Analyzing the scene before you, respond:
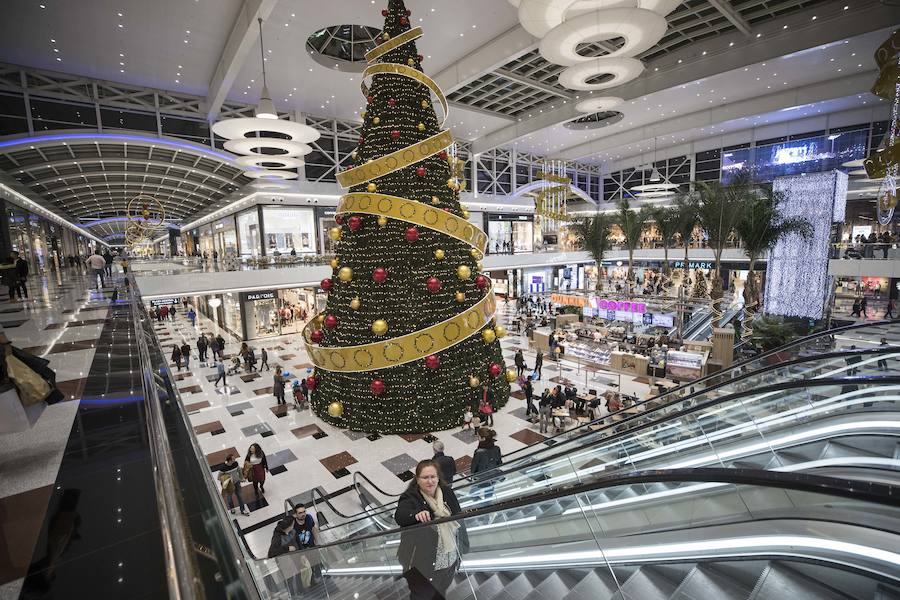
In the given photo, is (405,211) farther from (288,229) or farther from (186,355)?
(288,229)

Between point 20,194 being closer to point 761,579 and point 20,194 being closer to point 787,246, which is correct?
point 761,579

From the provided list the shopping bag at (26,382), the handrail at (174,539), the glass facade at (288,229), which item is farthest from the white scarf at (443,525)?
the glass facade at (288,229)

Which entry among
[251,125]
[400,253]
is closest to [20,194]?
[251,125]

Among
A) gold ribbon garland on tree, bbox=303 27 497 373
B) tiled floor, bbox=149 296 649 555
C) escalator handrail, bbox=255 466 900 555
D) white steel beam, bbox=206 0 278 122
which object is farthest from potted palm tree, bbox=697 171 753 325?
white steel beam, bbox=206 0 278 122

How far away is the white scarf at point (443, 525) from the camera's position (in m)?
2.77

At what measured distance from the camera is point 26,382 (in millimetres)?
2615

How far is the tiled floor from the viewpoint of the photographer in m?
6.90

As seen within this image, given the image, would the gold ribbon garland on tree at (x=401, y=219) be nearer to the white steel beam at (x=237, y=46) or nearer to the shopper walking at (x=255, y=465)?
the shopper walking at (x=255, y=465)

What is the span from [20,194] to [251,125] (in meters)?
18.1

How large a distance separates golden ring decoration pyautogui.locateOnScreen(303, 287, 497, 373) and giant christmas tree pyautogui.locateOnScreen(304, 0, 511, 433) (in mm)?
20

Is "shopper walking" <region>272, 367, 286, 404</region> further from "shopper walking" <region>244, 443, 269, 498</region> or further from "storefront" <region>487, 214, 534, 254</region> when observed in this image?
"storefront" <region>487, 214, 534, 254</region>

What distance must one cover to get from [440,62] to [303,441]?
15.2 metres

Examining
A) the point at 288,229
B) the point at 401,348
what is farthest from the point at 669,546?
the point at 288,229

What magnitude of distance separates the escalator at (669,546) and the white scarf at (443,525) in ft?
0.32
